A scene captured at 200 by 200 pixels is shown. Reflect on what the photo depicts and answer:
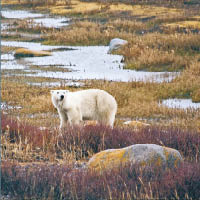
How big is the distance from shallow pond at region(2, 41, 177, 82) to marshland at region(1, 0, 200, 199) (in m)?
0.04

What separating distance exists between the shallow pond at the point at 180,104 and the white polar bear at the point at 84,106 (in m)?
4.95

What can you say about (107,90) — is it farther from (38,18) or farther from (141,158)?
(38,18)

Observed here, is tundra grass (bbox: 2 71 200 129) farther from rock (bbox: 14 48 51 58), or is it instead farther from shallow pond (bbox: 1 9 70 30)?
shallow pond (bbox: 1 9 70 30)

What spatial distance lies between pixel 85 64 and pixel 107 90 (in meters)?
10.1

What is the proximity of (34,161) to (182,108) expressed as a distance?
8466 mm

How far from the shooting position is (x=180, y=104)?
17766mm

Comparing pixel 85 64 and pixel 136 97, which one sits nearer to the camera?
pixel 136 97

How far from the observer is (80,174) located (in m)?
7.19

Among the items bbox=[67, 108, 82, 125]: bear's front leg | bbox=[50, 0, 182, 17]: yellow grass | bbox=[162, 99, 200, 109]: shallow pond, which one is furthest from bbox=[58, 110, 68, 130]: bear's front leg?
bbox=[50, 0, 182, 17]: yellow grass

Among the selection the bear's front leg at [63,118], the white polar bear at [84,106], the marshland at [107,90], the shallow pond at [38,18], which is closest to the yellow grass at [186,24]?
the marshland at [107,90]

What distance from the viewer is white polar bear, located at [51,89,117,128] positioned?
460 inches

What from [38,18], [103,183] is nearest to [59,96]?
[103,183]

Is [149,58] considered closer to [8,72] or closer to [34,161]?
[8,72]

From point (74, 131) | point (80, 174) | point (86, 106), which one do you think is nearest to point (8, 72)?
point (86, 106)
